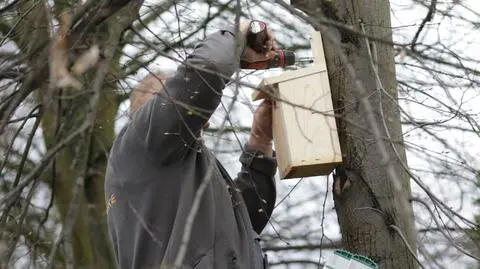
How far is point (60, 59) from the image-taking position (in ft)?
8.07

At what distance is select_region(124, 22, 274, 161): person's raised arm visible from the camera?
3.06 meters

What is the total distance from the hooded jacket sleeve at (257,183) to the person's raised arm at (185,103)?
1.77ft

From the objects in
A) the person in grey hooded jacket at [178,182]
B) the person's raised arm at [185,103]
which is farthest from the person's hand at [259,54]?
the person's raised arm at [185,103]

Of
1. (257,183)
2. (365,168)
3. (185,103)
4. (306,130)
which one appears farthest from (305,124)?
(257,183)

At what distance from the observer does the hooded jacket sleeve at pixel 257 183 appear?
12.1 ft

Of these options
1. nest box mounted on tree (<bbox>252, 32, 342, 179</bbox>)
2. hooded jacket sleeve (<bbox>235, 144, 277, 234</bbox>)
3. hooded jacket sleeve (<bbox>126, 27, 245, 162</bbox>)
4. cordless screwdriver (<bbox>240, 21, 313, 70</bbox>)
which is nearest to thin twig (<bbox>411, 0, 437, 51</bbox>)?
nest box mounted on tree (<bbox>252, 32, 342, 179</bbox>)

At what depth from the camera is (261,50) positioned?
11.0 ft

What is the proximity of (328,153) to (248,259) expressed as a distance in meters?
0.43

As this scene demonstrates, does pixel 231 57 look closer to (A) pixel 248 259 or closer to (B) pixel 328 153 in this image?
(B) pixel 328 153

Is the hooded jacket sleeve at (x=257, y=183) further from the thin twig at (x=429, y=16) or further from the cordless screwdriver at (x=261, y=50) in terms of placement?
the thin twig at (x=429, y=16)

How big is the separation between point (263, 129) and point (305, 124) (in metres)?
0.33

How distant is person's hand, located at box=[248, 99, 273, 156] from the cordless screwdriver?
0.13 meters

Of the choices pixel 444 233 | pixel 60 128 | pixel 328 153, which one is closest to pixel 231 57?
pixel 328 153

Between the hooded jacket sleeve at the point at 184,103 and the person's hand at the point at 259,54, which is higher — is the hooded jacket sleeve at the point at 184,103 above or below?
below
